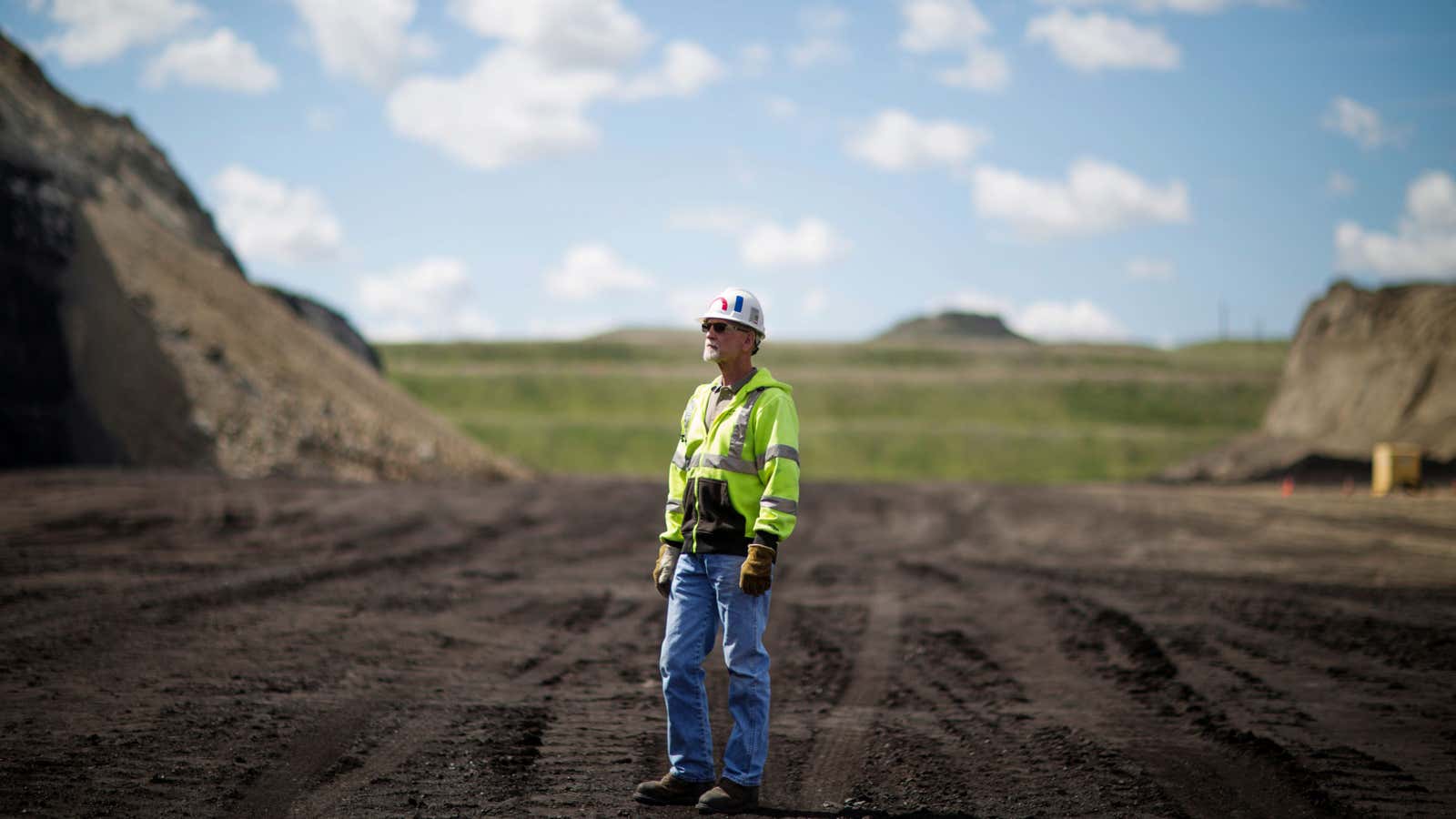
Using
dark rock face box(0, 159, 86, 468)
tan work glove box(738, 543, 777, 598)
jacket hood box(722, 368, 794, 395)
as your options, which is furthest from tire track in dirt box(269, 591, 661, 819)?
dark rock face box(0, 159, 86, 468)

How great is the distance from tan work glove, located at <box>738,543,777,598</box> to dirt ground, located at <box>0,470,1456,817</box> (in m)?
1.27

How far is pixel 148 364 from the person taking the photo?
33344 mm

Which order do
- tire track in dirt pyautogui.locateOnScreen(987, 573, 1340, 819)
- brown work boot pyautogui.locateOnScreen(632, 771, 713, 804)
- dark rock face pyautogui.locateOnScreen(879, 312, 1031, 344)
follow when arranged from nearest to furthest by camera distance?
brown work boot pyautogui.locateOnScreen(632, 771, 713, 804)
tire track in dirt pyautogui.locateOnScreen(987, 573, 1340, 819)
dark rock face pyautogui.locateOnScreen(879, 312, 1031, 344)

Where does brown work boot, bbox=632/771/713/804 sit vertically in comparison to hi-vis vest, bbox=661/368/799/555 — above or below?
below

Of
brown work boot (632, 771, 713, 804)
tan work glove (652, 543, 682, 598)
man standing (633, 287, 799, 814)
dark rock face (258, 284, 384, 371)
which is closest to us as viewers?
man standing (633, 287, 799, 814)

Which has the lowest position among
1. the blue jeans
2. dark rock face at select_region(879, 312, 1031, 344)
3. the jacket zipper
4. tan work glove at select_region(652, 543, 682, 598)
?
the blue jeans

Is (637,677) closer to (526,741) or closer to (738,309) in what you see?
(526,741)

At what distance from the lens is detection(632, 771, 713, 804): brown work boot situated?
20.0ft

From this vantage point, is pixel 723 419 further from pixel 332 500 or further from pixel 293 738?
pixel 332 500

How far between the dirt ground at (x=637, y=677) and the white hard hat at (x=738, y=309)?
8.71 ft

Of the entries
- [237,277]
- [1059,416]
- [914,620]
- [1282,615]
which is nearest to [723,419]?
[914,620]

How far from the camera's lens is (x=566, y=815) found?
19.2 feet

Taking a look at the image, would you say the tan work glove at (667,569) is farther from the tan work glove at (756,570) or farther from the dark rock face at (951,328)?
the dark rock face at (951,328)

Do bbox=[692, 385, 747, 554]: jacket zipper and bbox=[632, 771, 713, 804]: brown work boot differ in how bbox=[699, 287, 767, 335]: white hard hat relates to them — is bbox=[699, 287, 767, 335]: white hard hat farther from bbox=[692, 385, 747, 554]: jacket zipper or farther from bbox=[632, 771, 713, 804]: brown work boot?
bbox=[632, 771, 713, 804]: brown work boot
